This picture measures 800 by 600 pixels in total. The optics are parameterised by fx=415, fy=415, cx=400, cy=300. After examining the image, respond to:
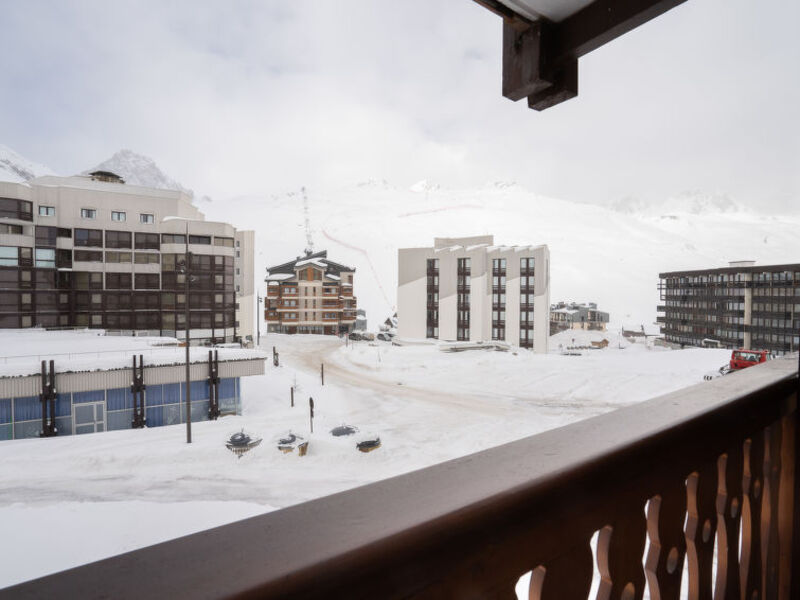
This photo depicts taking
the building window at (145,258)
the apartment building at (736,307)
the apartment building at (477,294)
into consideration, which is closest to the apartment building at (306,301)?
the apartment building at (477,294)

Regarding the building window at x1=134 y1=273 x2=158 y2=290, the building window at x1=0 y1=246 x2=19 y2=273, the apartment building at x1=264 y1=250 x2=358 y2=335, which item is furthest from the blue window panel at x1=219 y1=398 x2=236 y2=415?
the apartment building at x1=264 y1=250 x2=358 y2=335

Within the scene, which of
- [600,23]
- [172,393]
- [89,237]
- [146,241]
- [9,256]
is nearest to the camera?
[600,23]

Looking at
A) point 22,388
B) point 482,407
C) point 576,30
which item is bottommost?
point 482,407

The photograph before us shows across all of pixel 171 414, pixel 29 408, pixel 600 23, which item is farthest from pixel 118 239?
pixel 600 23

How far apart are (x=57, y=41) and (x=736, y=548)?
398 centimetres

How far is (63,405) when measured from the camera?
923 cm

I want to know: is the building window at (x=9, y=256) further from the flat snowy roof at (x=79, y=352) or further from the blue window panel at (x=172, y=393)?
the blue window panel at (x=172, y=393)

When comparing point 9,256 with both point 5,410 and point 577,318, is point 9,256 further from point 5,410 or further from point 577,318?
point 577,318

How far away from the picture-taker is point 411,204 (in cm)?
12325

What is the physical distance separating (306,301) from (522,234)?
80.9 meters

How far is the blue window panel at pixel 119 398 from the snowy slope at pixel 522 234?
131 ft

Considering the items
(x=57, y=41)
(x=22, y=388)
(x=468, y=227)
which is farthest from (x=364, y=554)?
(x=468, y=227)

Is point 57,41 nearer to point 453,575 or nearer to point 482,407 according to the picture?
point 453,575

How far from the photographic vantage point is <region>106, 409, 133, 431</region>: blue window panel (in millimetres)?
9906
